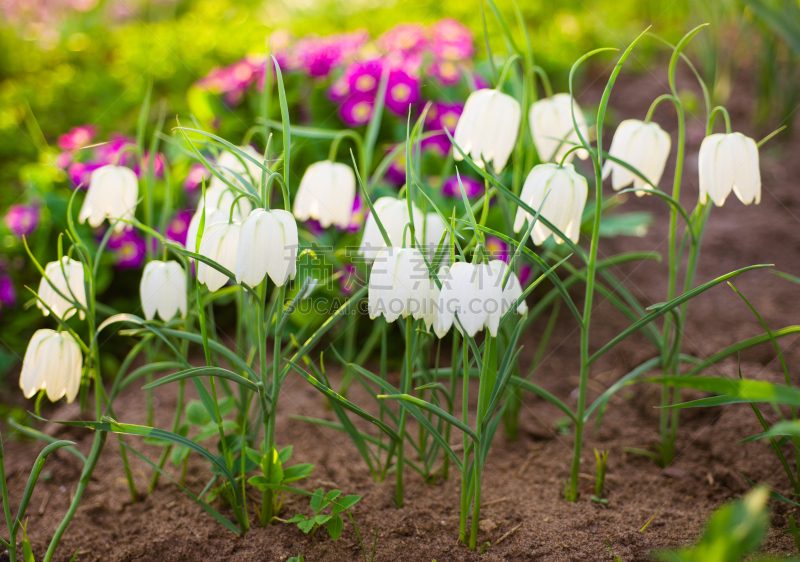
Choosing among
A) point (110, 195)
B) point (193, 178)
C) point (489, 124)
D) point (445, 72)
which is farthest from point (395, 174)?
point (110, 195)

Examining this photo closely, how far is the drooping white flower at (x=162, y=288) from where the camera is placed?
115cm

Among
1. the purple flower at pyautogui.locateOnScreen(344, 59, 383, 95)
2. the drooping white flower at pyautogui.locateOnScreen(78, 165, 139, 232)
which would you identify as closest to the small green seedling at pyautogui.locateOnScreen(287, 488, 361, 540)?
the drooping white flower at pyautogui.locateOnScreen(78, 165, 139, 232)

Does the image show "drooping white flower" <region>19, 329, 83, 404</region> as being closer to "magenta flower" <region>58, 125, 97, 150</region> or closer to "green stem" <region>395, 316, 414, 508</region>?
"green stem" <region>395, 316, 414, 508</region>

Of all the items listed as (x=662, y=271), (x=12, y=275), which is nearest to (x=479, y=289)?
(x=662, y=271)

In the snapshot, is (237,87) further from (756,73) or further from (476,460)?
(756,73)

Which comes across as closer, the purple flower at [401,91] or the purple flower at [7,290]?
the purple flower at [7,290]

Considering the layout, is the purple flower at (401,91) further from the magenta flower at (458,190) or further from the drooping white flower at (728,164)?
the drooping white flower at (728,164)

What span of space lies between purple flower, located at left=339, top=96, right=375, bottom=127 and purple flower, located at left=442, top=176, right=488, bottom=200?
46cm

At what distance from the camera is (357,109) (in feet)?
7.54

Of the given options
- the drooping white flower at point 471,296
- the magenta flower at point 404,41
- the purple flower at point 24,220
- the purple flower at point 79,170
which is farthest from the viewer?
the magenta flower at point 404,41

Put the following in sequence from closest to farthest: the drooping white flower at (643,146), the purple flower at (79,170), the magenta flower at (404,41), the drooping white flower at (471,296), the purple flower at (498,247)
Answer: the drooping white flower at (471,296) → the drooping white flower at (643,146) → the purple flower at (498,247) → the purple flower at (79,170) → the magenta flower at (404,41)

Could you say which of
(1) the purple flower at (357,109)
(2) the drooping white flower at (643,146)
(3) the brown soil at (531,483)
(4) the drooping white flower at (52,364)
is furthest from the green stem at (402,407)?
(1) the purple flower at (357,109)

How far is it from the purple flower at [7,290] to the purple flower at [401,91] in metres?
1.53

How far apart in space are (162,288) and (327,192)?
0.42 metres
